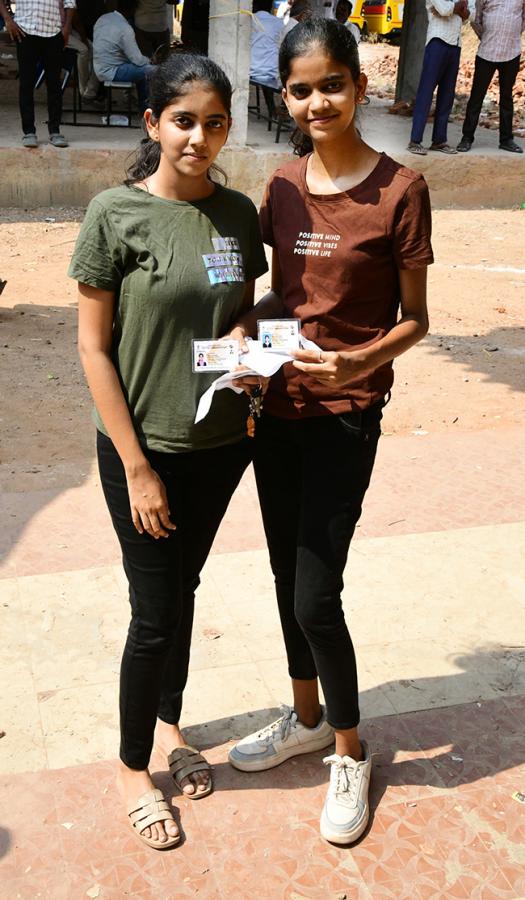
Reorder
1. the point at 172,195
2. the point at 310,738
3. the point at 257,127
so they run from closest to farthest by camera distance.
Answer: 1. the point at 172,195
2. the point at 310,738
3. the point at 257,127

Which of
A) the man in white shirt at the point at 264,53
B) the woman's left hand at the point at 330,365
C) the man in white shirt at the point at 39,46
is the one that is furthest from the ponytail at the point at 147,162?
the man in white shirt at the point at 264,53

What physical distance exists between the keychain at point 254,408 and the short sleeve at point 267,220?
43 cm

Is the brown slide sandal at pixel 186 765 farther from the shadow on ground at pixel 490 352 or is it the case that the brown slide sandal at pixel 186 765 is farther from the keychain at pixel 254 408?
the shadow on ground at pixel 490 352

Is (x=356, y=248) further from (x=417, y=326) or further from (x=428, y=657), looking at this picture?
(x=428, y=657)

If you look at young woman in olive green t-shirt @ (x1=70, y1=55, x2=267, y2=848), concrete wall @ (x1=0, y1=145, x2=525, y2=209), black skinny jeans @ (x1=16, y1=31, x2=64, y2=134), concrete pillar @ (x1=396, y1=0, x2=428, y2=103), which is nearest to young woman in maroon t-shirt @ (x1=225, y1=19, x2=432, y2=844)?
young woman in olive green t-shirt @ (x1=70, y1=55, x2=267, y2=848)

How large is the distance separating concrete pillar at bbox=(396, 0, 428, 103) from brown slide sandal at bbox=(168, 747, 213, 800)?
13.1 meters

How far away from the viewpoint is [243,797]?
2.85 meters

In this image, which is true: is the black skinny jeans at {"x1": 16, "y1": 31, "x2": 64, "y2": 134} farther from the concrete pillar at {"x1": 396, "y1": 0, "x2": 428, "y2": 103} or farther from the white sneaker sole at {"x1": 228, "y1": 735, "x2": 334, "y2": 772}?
the white sneaker sole at {"x1": 228, "y1": 735, "x2": 334, "y2": 772}

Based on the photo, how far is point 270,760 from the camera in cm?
294

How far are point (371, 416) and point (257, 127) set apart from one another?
1114 cm

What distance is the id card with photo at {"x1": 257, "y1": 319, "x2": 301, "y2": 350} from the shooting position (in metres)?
2.39

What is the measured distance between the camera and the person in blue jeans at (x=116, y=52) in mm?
11375

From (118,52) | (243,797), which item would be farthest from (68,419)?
(118,52)

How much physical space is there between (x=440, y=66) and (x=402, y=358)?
6.11 meters
